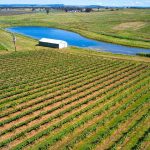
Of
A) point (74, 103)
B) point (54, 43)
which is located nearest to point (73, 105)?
point (74, 103)

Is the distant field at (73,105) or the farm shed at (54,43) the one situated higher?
the farm shed at (54,43)

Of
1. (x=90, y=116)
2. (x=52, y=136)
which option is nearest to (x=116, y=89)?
(x=90, y=116)

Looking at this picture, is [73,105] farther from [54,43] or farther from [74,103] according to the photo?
[54,43]

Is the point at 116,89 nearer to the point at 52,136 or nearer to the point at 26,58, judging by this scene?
the point at 52,136

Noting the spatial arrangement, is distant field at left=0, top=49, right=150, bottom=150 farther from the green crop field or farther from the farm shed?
the farm shed

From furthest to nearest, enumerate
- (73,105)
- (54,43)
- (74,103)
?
(54,43)
(74,103)
(73,105)

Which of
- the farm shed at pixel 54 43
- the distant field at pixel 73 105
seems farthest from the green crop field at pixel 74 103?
the farm shed at pixel 54 43

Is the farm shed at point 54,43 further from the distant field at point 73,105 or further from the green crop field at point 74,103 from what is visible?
the distant field at point 73,105

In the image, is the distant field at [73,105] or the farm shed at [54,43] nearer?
the distant field at [73,105]
